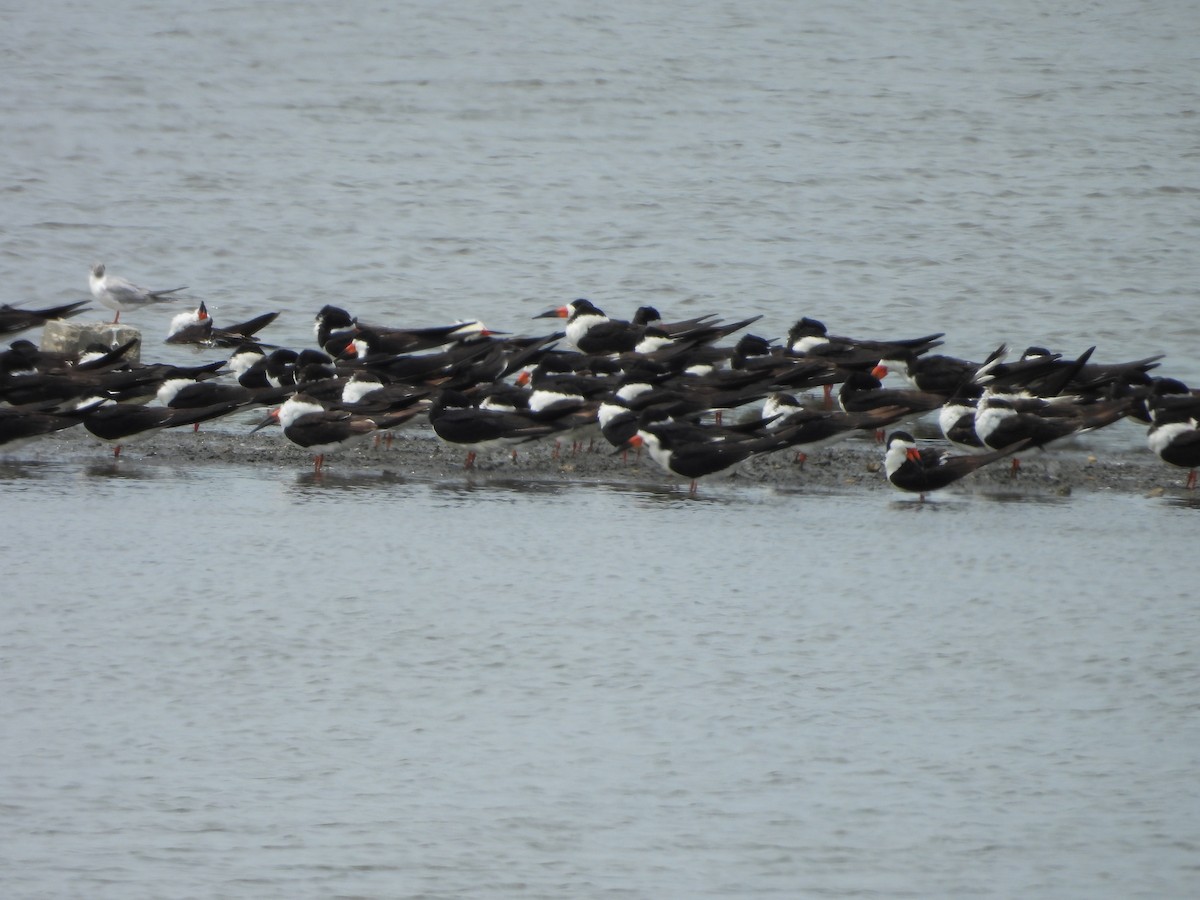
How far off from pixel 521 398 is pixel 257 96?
25420 mm

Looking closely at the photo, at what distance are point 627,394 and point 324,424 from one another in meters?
2.46

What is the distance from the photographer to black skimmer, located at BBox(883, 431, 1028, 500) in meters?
11.9

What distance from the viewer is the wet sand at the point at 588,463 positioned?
12.6 meters

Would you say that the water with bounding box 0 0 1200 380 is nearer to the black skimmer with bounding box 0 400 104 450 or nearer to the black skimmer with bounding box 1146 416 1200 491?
the black skimmer with bounding box 1146 416 1200 491

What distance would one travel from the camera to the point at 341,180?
99.6 feet

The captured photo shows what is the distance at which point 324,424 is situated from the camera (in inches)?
499

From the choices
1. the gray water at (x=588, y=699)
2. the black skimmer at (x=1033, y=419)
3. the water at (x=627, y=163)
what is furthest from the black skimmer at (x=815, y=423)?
the water at (x=627, y=163)

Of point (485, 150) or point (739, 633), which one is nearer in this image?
point (739, 633)

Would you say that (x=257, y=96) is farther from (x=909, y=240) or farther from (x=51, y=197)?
(x=909, y=240)

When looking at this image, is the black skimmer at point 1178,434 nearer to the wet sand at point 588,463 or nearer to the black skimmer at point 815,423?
the wet sand at point 588,463

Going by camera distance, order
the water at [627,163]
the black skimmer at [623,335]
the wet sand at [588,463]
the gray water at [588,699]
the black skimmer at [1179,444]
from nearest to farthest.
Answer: the gray water at [588,699], the black skimmer at [1179,444], the wet sand at [588,463], the black skimmer at [623,335], the water at [627,163]

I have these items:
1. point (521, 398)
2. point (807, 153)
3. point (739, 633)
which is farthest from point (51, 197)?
point (739, 633)

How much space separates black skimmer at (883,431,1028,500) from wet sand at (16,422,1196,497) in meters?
0.43

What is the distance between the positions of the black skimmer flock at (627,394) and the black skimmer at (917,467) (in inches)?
0.6
